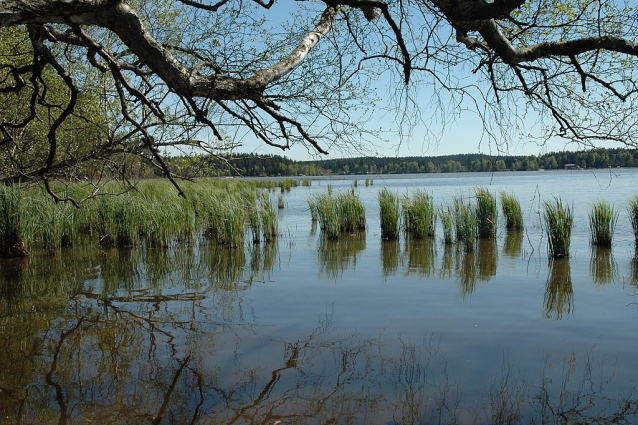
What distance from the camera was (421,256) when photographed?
9.91m

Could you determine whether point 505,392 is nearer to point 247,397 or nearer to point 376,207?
point 247,397

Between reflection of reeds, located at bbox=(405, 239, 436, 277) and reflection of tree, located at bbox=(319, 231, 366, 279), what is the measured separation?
3.21 ft

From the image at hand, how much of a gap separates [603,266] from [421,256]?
2956mm

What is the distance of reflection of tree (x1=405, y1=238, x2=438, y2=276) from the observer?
28.1 feet

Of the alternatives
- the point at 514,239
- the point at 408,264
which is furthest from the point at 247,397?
the point at 514,239

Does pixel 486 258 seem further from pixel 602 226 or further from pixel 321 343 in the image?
pixel 321 343

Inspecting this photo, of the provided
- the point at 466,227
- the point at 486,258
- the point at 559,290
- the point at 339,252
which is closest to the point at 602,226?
the point at 466,227

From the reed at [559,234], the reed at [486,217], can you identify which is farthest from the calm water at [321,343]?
the reed at [486,217]

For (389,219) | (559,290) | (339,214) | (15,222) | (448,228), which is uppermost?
(15,222)

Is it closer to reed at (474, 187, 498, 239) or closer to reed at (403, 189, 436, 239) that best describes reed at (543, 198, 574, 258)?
reed at (474, 187, 498, 239)

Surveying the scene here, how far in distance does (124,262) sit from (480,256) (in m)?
6.41

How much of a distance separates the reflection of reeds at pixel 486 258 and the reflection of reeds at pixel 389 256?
4.44ft

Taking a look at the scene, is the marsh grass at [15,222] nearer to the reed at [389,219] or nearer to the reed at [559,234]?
the reed at [389,219]

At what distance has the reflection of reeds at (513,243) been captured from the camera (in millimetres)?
10078
